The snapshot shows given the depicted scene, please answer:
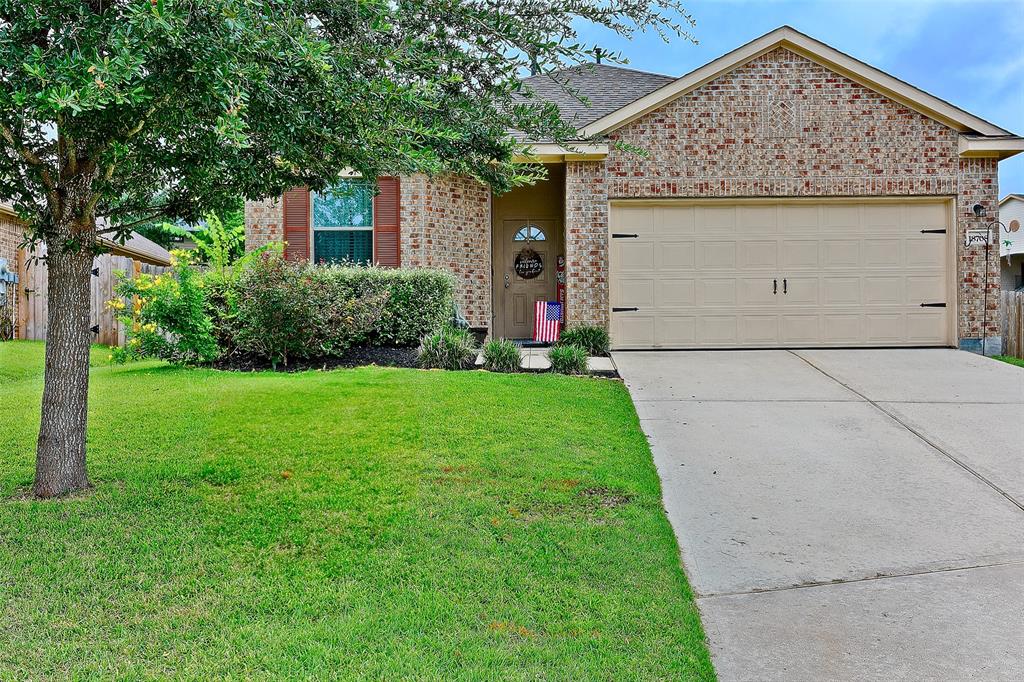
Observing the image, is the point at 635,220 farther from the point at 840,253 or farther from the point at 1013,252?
the point at 1013,252

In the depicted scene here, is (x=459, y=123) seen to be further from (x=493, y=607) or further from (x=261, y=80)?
(x=493, y=607)

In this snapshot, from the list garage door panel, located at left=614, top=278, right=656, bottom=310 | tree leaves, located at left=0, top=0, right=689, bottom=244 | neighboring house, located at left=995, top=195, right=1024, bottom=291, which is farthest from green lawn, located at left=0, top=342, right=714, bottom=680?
neighboring house, located at left=995, top=195, right=1024, bottom=291

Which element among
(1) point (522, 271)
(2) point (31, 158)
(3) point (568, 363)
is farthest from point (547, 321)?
(2) point (31, 158)

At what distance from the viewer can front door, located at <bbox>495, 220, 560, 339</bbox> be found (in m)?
14.3

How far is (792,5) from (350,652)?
14.6m

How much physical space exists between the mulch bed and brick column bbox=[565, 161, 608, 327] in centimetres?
285

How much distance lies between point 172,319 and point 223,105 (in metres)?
6.82

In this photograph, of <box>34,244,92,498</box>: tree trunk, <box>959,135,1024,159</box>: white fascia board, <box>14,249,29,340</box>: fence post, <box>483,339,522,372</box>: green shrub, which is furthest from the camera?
<box>14,249,29,340</box>: fence post

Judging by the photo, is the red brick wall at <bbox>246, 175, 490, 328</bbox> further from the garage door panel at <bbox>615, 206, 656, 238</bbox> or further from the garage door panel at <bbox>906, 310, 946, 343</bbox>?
the garage door panel at <bbox>906, 310, 946, 343</bbox>

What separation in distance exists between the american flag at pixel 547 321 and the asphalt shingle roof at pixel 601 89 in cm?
312

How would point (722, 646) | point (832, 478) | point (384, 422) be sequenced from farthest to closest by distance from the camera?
point (384, 422) < point (832, 478) < point (722, 646)

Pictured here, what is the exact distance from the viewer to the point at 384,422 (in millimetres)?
6504

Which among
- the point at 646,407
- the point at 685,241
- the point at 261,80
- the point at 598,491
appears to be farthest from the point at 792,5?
the point at 261,80

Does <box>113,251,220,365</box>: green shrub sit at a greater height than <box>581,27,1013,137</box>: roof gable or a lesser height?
lesser
